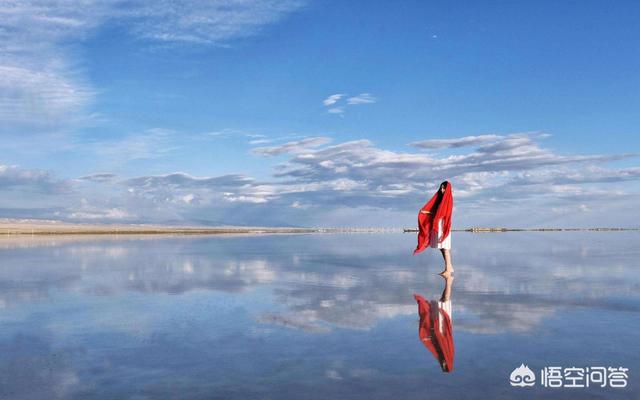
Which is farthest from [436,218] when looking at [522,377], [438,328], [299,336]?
[522,377]

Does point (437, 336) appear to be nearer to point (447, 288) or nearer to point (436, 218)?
point (447, 288)

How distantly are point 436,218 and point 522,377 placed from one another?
29.4 feet

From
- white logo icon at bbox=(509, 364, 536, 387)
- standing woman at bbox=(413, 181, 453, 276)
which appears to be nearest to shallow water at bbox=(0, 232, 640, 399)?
white logo icon at bbox=(509, 364, 536, 387)

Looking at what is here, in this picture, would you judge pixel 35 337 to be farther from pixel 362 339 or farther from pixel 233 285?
pixel 233 285

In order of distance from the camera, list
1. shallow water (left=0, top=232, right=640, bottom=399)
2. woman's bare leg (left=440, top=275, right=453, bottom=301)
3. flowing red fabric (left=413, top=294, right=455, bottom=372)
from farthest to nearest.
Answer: woman's bare leg (left=440, top=275, right=453, bottom=301) → flowing red fabric (left=413, top=294, right=455, bottom=372) → shallow water (left=0, top=232, right=640, bottom=399)

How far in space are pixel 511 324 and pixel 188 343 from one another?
4.32 m

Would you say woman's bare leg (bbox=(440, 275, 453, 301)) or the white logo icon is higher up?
woman's bare leg (bbox=(440, 275, 453, 301))

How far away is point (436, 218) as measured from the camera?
13.6 meters

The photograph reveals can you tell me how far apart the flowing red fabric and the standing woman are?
508 centimetres

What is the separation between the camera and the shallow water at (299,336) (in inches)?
184

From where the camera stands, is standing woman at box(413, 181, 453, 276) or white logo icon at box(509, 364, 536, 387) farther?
standing woman at box(413, 181, 453, 276)

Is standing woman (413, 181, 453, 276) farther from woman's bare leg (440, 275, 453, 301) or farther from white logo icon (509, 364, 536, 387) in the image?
white logo icon (509, 364, 536, 387)

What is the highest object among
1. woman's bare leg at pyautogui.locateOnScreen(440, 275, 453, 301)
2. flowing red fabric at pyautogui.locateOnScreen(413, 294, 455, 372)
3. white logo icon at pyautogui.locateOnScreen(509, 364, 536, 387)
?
woman's bare leg at pyautogui.locateOnScreen(440, 275, 453, 301)

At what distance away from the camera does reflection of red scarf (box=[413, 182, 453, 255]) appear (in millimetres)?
13586
